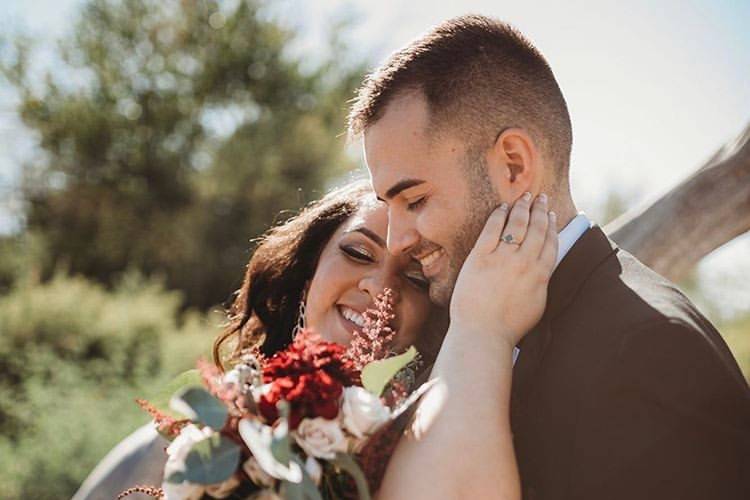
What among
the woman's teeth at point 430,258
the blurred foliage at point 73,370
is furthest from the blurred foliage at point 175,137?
the woman's teeth at point 430,258

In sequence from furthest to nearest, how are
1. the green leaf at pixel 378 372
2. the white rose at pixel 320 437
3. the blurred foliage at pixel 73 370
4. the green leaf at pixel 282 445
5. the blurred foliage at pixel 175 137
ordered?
the blurred foliage at pixel 175 137 → the blurred foliage at pixel 73 370 → the green leaf at pixel 378 372 → the white rose at pixel 320 437 → the green leaf at pixel 282 445

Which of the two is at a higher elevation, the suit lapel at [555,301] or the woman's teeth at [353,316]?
the woman's teeth at [353,316]

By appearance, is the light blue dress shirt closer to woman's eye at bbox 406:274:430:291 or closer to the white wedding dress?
woman's eye at bbox 406:274:430:291

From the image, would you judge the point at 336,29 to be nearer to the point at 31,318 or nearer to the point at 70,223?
the point at 70,223

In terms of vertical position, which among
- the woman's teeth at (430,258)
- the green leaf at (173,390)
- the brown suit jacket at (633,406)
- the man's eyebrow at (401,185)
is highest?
the man's eyebrow at (401,185)

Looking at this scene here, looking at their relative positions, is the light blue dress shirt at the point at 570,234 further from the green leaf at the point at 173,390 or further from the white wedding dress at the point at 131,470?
the white wedding dress at the point at 131,470

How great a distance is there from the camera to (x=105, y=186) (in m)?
20.6

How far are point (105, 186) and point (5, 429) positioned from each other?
1202 centimetres

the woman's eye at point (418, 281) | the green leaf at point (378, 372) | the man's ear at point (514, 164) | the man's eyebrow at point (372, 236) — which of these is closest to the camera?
the green leaf at point (378, 372)

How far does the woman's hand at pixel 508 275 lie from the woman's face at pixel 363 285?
868 mm

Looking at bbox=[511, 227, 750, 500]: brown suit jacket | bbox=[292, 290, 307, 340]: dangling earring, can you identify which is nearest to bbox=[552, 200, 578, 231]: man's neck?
bbox=[511, 227, 750, 500]: brown suit jacket

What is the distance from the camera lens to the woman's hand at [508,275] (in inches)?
95.3

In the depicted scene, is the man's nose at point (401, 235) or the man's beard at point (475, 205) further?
the man's nose at point (401, 235)

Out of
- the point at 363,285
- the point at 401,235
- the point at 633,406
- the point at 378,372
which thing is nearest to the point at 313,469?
the point at 378,372
